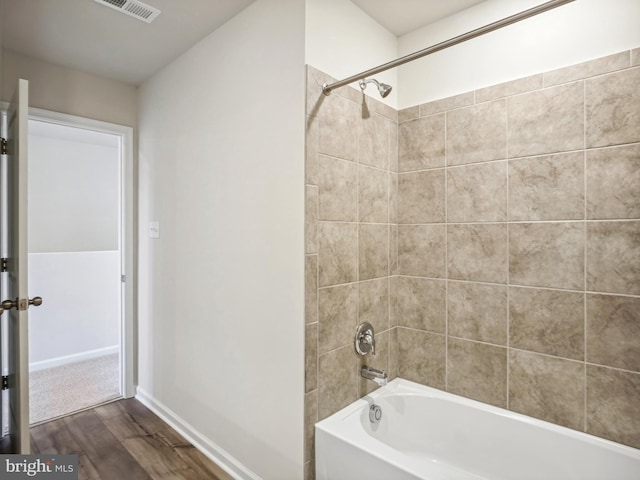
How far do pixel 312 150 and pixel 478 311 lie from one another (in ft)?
3.90

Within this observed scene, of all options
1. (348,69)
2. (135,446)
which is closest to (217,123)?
(348,69)

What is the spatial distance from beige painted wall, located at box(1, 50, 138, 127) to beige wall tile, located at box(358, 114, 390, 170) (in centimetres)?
205

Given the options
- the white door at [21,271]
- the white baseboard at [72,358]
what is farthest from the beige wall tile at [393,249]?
the white baseboard at [72,358]

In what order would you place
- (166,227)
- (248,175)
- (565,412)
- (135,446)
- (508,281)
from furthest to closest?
(166,227), (135,446), (248,175), (508,281), (565,412)

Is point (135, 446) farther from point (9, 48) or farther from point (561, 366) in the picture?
point (9, 48)

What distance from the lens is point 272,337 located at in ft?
5.88

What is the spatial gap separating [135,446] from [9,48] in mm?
2657

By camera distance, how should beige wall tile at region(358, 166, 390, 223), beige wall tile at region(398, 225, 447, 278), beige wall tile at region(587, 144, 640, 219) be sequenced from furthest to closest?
beige wall tile at region(398, 225, 447, 278), beige wall tile at region(358, 166, 390, 223), beige wall tile at region(587, 144, 640, 219)

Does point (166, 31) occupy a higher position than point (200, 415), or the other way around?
point (166, 31)

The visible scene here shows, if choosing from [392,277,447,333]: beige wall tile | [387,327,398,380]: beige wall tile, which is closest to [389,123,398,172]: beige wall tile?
[392,277,447,333]: beige wall tile

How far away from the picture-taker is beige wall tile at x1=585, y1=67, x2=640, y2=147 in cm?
146

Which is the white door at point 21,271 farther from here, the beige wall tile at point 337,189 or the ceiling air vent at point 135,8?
the beige wall tile at point 337,189

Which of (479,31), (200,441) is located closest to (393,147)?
(479,31)

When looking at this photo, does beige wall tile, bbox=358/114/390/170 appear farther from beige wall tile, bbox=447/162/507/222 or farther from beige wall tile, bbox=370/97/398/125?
beige wall tile, bbox=447/162/507/222
